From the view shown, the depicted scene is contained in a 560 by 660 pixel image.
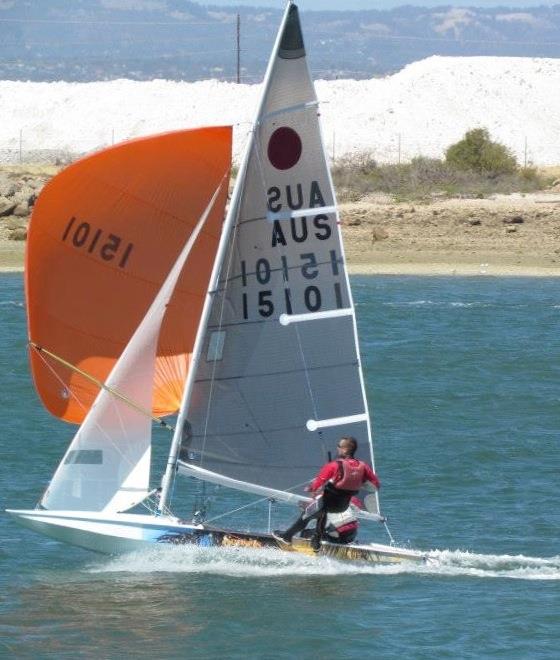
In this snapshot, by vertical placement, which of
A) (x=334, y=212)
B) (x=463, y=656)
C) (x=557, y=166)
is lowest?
(x=463, y=656)

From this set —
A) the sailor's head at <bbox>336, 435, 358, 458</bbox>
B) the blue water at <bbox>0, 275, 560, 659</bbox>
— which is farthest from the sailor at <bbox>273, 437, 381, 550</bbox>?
the blue water at <bbox>0, 275, 560, 659</bbox>

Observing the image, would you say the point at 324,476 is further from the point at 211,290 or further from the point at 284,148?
the point at 284,148

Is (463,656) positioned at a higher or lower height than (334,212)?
lower

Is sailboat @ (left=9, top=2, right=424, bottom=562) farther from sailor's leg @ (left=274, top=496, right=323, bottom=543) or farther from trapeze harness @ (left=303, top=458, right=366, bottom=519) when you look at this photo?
trapeze harness @ (left=303, top=458, right=366, bottom=519)

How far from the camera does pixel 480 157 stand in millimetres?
59094

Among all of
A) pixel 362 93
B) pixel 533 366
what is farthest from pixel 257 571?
pixel 362 93

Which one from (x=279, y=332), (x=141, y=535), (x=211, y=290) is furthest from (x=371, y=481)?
(x=211, y=290)

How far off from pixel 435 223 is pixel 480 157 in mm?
13308

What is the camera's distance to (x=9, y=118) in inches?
3191

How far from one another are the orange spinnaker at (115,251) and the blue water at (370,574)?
1760 mm

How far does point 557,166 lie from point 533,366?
38840mm

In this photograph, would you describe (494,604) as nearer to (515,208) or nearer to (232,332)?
(232,332)

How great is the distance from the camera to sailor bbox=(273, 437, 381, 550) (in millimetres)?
15570

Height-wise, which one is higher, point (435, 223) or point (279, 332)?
point (435, 223)
